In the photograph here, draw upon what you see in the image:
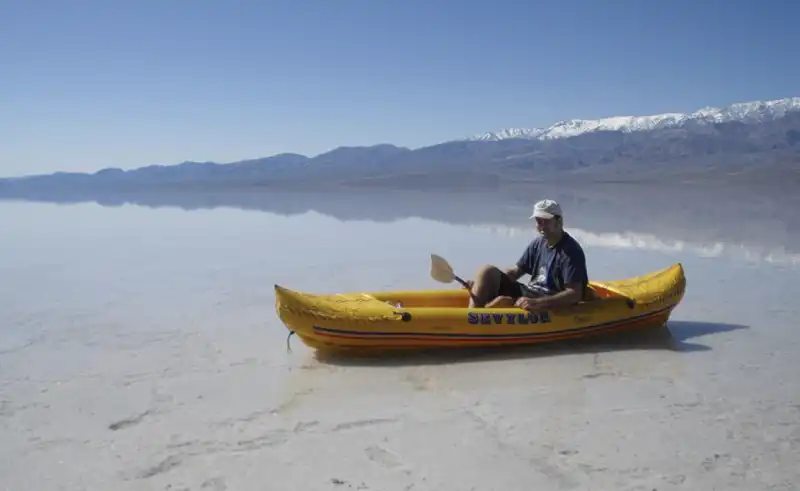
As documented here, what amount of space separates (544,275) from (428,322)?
1083mm

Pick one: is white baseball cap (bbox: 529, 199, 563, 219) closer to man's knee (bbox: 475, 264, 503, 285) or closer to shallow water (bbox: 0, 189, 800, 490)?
man's knee (bbox: 475, 264, 503, 285)

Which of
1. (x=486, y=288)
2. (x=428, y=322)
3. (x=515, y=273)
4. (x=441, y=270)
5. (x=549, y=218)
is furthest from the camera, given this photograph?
(x=441, y=270)

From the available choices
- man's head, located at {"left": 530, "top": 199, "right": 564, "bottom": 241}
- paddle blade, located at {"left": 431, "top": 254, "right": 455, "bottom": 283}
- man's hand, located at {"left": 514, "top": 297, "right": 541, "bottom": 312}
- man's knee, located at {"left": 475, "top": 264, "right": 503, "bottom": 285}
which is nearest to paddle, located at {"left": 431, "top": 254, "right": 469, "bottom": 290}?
paddle blade, located at {"left": 431, "top": 254, "right": 455, "bottom": 283}

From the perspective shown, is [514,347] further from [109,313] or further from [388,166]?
[388,166]

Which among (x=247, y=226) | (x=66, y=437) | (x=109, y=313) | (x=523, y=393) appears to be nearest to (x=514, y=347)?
(x=523, y=393)

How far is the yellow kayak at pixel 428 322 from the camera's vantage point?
509cm

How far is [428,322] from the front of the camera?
5160 mm

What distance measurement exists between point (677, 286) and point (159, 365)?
4.36 metres

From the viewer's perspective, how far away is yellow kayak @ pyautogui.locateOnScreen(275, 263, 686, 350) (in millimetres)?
5094

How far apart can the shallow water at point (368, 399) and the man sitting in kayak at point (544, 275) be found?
43cm

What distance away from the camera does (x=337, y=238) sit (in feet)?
45.1

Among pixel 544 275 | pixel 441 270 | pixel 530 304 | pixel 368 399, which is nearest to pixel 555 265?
pixel 544 275

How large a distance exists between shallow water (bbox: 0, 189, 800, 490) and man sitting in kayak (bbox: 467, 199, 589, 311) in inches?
16.8

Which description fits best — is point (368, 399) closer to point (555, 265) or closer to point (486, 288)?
point (486, 288)
